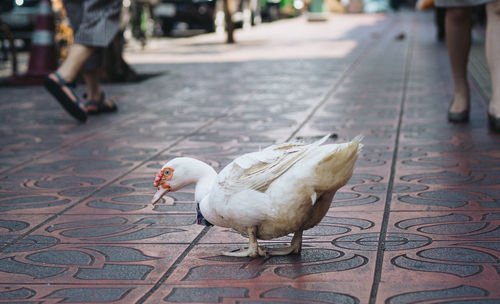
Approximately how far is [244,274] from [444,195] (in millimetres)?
1390

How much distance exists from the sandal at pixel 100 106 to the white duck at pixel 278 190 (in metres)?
4.20

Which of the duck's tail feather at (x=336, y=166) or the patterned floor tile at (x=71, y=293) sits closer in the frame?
the patterned floor tile at (x=71, y=293)

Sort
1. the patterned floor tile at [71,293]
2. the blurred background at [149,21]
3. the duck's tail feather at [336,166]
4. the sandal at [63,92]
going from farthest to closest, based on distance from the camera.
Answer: the blurred background at [149,21] → the sandal at [63,92] → the duck's tail feather at [336,166] → the patterned floor tile at [71,293]

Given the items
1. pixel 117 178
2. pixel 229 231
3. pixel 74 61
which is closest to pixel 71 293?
pixel 229 231

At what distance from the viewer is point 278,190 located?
9.07 ft

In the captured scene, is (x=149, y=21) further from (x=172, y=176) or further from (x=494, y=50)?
(x=172, y=176)

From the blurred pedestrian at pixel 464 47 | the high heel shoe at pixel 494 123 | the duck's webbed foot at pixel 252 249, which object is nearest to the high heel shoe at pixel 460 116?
the blurred pedestrian at pixel 464 47

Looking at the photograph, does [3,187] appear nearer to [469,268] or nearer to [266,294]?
[266,294]

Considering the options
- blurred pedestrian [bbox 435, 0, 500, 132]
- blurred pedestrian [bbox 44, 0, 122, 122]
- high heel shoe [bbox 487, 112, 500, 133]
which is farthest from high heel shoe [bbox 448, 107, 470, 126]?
blurred pedestrian [bbox 44, 0, 122, 122]

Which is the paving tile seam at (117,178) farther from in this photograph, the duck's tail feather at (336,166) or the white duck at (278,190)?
the duck's tail feather at (336,166)

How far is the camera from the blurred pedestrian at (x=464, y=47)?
529cm

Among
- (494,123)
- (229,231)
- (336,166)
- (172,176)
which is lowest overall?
(494,123)

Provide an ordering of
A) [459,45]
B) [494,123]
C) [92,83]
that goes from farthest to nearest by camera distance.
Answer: [92,83] → [459,45] → [494,123]

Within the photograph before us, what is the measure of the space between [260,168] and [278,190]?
0.40 ft
